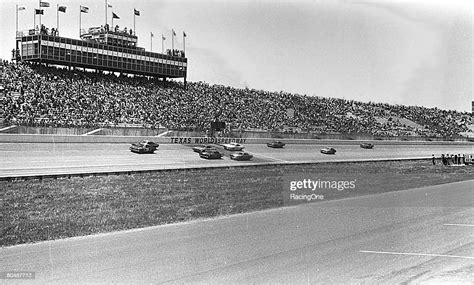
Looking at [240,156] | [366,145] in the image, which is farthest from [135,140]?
[366,145]

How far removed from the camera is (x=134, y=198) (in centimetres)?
2159

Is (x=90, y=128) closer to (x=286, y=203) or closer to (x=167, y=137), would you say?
(x=167, y=137)

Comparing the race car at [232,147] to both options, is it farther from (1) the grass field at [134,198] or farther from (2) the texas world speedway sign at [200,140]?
(1) the grass field at [134,198]

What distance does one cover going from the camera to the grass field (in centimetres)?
1511

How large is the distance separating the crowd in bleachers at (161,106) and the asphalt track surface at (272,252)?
1122 inches

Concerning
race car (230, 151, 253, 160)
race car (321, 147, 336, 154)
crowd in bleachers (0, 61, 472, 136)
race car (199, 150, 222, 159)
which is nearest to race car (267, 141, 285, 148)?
crowd in bleachers (0, 61, 472, 136)

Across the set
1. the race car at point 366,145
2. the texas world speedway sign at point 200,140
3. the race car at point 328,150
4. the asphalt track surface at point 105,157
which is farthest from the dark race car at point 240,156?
the race car at point 366,145

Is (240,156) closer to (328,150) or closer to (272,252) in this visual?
(328,150)

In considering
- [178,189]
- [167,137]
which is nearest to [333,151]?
[167,137]

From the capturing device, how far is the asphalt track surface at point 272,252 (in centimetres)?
891

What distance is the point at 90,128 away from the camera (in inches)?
1674

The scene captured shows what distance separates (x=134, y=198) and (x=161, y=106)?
32.4 meters

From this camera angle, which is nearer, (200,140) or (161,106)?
(200,140)

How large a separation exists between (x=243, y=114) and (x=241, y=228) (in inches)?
1675
